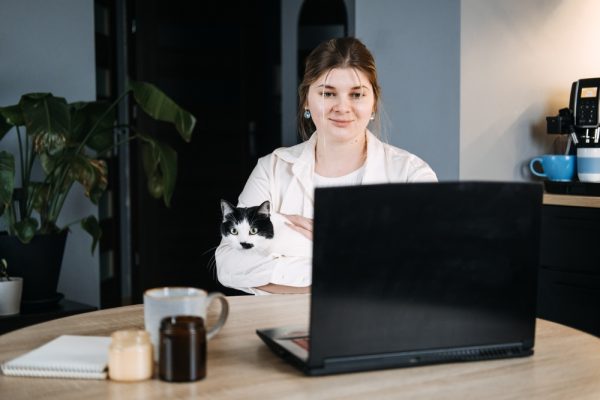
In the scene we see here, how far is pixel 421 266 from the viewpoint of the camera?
1193 millimetres

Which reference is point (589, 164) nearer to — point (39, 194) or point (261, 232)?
point (261, 232)

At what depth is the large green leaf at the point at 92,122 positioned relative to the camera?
9.82 feet

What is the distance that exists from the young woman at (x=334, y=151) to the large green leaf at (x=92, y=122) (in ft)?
2.47

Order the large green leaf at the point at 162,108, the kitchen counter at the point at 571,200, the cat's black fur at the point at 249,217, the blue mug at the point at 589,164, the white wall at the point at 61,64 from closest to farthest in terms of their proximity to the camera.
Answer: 1. the cat's black fur at the point at 249,217
2. the large green leaf at the point at 162,108
3. the white wall at the point at 61,64
4. the kitchen counter at the point at 571,200
5. the blue mug at the point at 589,164

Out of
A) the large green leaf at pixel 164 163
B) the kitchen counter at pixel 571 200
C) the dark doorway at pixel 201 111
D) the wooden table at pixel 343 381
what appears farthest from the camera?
the dark doorway at pixel 201 111

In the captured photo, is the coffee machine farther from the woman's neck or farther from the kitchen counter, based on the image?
the woman's neck

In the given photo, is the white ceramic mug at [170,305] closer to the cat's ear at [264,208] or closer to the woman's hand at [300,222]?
the cat's ear at [264,208]

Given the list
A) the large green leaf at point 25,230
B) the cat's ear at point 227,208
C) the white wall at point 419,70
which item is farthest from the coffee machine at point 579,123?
the large green leaf at point 25,230

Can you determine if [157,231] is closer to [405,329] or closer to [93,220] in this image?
[93,220]

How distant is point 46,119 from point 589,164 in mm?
2309

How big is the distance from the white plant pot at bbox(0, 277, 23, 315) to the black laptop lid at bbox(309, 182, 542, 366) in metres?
1.91

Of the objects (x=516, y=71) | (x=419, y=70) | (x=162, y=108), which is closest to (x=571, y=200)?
(x=516, y=71)

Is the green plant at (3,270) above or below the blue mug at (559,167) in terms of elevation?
below

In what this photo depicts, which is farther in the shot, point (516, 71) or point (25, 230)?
point (516, 71)
